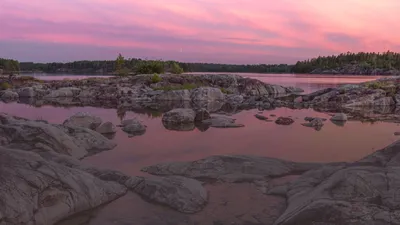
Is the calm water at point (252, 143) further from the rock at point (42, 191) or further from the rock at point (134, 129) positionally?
the rock at point (42, 191)

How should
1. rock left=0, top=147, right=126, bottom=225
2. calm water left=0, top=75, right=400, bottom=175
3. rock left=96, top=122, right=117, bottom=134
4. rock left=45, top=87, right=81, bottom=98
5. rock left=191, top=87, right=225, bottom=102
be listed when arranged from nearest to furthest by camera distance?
1. rock left=0, top=147, right=126, bottom=225
2. calm water left=0, top=75, right=400, bottom=175
3. rock left=96, top=122, right=117, bottom=134
4. rock left=191, top=87, right=225, bottom=102
5. rock left=45, top=87, right=81, bottom=98

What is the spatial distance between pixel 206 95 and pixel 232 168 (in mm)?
30825

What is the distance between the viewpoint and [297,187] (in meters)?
8.94

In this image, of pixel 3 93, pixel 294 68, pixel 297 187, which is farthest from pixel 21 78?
pixel 294 68

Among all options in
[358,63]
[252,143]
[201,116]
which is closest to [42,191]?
[252,143]

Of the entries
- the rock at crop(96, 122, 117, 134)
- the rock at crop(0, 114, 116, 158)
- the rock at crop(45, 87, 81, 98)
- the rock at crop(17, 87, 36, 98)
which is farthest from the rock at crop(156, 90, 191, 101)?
the rock at crop(0, 114, 116, 158)

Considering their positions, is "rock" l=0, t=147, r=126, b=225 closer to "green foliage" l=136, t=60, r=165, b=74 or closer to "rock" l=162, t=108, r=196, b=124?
"rock" l=162, t=108, r=196, b=124

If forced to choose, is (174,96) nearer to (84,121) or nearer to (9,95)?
(9,95)

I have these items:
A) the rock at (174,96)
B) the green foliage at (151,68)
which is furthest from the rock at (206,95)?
the green foliage at (151,68)

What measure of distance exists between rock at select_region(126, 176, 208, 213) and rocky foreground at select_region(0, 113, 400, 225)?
0.07ft

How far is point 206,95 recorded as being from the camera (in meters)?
41.4

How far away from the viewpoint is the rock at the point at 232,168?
10.3 meters

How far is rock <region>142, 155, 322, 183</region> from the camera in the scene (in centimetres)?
1034

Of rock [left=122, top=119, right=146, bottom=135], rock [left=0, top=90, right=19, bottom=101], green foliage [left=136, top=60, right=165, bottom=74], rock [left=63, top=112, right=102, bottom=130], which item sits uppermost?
green foliage [left=136, top=60, right=165, bottom=74]
